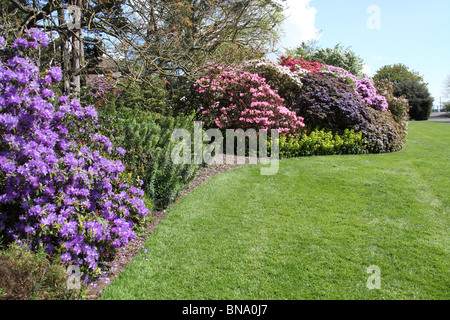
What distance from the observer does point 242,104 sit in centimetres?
856

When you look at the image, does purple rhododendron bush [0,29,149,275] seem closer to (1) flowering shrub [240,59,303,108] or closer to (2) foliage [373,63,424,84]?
(1) flowering shrub [240,59,303,108]

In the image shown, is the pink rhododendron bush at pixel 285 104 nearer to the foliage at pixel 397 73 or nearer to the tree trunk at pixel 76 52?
the tree trunk at pixel 76 52

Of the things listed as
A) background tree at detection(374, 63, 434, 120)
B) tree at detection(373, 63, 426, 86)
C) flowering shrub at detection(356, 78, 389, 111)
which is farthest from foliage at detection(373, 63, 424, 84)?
flowering shrub at detection(356, 78, 389, 111)

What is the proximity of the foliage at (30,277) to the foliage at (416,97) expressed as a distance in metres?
31.6

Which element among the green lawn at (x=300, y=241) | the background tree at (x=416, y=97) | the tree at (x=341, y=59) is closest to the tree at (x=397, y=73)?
the background tree at (x=416, y=97)

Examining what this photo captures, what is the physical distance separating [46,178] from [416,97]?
106 ft

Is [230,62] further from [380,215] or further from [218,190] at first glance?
[380,215]

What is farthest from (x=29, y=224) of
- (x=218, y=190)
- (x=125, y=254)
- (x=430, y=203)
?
(x=430, y=203)

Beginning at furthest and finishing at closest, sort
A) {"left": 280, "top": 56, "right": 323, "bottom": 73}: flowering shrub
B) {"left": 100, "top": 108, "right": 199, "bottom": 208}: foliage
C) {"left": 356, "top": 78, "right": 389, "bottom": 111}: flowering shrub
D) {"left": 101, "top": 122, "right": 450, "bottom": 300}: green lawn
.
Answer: {"left": 356, "top": 78, "right": 389, "bottom": 111}: flowering shrub < {"left": 280, "top": 56, "right": 323, "bottom": 73}: flowering shrub < {"left": 100, "top": 108, "right": 199, "bottom": 208}: foliage < {"left": 101, "top": 122, "right": 450, "bottom": 300}: green lawn

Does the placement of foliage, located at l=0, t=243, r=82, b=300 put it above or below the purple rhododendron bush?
below

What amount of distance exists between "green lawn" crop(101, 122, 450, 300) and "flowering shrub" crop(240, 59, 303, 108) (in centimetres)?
406

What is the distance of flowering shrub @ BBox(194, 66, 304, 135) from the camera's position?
325 inches

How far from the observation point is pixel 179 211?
4.79m

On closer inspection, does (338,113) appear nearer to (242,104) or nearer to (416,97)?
(242,104)
